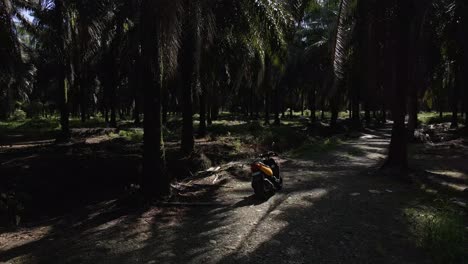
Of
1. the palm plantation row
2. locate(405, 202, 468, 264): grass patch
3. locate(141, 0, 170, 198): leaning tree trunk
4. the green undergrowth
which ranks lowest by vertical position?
locate(405, 202, 468, 264): grass patch

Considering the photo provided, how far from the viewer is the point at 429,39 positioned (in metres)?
17.6

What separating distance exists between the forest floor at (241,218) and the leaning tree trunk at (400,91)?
667mm

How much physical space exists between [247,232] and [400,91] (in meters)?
6.93

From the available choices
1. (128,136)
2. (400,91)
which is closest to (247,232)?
(400,91)

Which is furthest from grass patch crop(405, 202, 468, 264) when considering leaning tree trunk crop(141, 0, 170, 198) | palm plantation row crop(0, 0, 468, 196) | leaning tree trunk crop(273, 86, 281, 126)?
leaning tree trunk crop(273, 86, 281, 126)

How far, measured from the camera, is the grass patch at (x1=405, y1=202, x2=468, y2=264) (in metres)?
5.56

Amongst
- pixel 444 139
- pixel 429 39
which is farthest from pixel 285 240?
pixel 444 139

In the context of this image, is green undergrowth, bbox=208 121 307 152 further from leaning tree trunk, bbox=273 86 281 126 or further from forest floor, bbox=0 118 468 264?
forest floor, bbox=0 118 468 264

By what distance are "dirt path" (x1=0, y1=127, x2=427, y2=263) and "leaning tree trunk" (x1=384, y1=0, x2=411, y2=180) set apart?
153 cm

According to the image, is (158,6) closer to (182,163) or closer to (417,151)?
(182,163)

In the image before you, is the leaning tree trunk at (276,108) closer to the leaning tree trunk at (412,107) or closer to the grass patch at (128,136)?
the leaning tree trunk at (412,107)

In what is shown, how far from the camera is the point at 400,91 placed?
37.7ft

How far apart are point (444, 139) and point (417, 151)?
6112 millimetres

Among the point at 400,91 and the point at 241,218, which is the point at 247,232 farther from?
the point at 400,91
